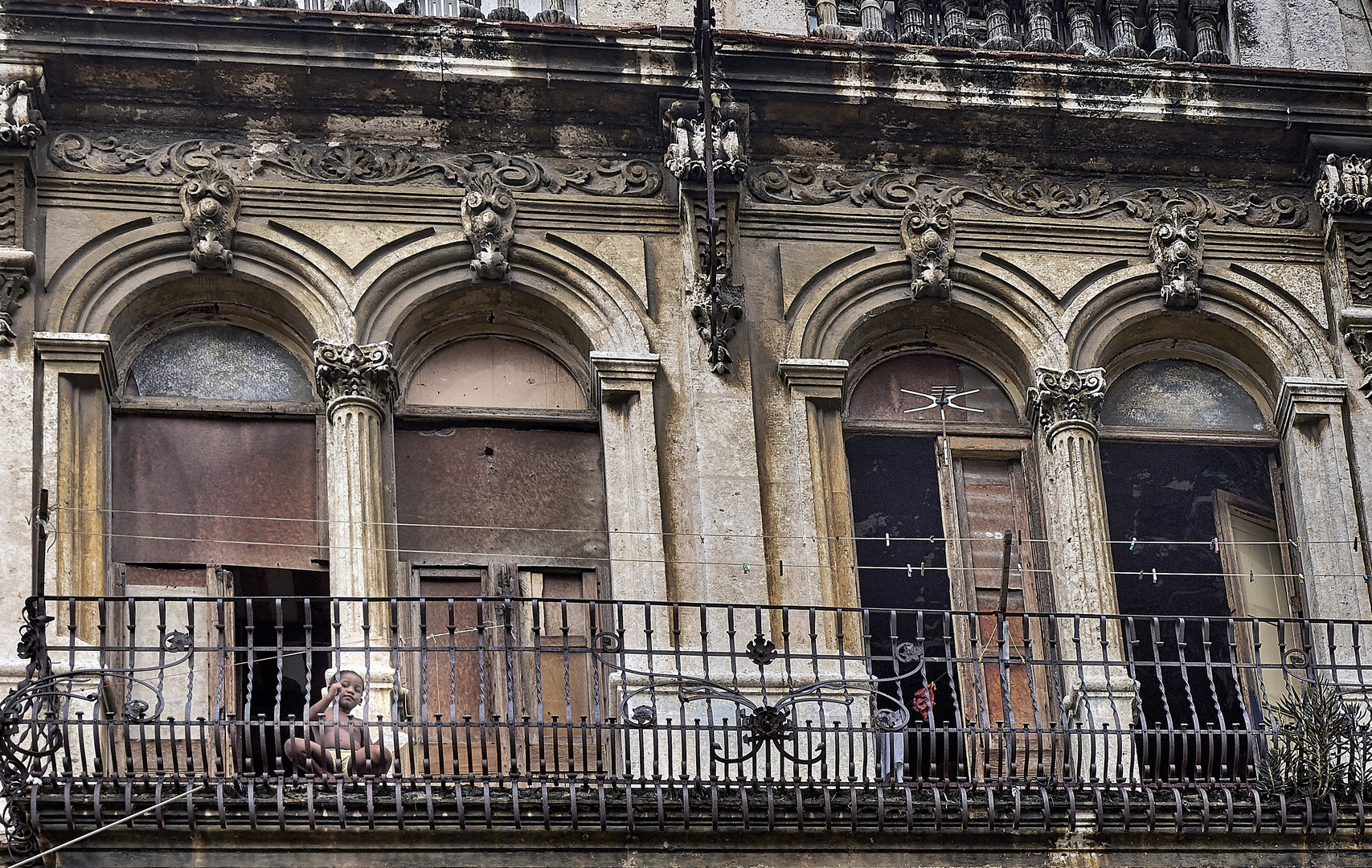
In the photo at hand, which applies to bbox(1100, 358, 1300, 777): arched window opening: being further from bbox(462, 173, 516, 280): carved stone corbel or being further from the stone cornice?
bbox(462, 173, 516, 280): carved stone corbel

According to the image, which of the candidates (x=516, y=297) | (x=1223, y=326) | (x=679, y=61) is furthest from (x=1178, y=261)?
(x=516, y=297)

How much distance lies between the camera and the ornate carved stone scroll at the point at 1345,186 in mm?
15719

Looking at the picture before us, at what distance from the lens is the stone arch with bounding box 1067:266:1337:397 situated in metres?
15.6

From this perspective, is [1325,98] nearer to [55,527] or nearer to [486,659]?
[486,659]

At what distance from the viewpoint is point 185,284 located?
15.1 meters

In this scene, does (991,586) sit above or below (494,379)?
below

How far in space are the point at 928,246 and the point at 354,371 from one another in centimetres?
324

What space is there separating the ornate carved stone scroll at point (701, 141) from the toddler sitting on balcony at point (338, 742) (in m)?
3.50

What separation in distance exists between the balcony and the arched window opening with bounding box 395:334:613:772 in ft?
0.14

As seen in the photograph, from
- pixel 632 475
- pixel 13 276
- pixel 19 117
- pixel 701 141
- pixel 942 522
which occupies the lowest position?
pixel 942 522

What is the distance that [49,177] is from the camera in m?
15.1

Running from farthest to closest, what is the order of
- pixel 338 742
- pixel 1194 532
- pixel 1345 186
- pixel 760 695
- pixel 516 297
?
1. pixel 1345 186
2. pixel 516 297
3. pixel 1194 532
4. pixel 760 695
5. pixel 338 742

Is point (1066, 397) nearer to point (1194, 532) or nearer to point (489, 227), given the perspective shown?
point (1194, 532)

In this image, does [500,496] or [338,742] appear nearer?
[338,742]
